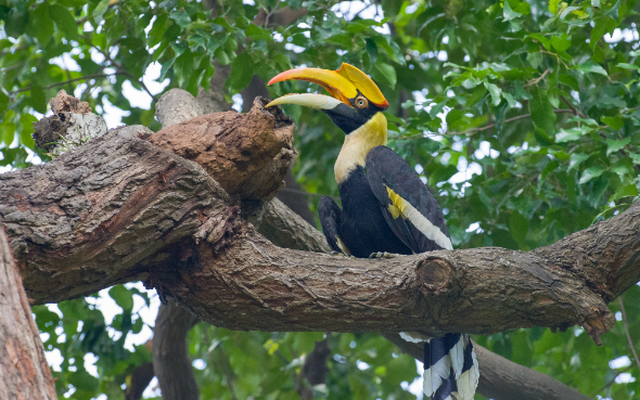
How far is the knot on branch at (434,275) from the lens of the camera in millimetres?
2344

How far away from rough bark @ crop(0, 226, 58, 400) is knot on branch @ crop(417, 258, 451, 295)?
1393mm

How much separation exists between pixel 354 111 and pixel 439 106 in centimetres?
55

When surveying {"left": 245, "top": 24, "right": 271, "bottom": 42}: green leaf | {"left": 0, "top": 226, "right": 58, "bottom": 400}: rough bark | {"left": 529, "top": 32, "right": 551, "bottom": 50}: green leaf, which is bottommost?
{"left": 0, "top": 226, "right": 58, "bottom": 400}: rough bark

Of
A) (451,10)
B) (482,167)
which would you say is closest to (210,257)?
(482,167)

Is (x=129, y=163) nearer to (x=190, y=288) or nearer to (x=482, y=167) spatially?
(x=190, y=288)

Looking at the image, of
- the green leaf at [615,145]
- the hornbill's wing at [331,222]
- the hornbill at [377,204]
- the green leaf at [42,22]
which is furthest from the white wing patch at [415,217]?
the green leaf at [42,22]

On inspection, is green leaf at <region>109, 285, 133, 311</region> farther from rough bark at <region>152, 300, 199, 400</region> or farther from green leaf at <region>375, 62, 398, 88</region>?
green leaf at <region>375, 62, 398, 88</region>

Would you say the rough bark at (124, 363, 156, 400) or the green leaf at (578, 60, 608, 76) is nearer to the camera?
the green leaf at (578, 60, 608, 76)

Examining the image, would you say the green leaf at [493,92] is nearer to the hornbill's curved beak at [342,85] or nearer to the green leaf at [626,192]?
the hornbill's curved beak at [342,85]

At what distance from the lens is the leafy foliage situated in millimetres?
3840

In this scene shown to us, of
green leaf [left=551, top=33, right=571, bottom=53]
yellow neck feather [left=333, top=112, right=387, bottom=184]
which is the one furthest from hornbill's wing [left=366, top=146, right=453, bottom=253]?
green leaf [left=551, top=33, right=571, bottom=53]

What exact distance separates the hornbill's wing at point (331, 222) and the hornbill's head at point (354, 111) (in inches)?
6.9

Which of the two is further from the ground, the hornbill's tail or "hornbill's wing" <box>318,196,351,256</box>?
"hornbill's wing" <box>318,196,351,256</box>

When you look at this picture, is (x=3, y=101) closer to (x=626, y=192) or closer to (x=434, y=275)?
(x=434, y=275)
